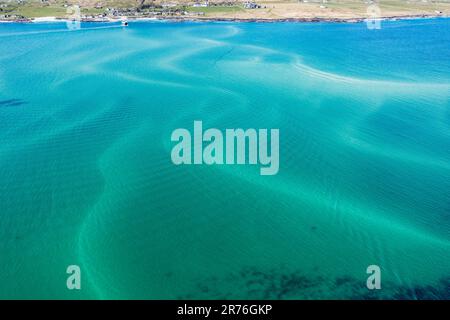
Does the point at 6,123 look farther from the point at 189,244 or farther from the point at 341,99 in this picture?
the point at 341,99

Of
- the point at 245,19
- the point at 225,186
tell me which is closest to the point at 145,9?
the point at 245,19

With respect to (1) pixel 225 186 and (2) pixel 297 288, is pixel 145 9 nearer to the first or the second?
(1) pixel 225 186

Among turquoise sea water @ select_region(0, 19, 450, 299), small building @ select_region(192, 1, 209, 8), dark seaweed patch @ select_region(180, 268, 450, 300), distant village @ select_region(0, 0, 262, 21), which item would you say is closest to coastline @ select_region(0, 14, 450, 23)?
distant village @ select_region(0, 0, 262, 21)

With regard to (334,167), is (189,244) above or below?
below

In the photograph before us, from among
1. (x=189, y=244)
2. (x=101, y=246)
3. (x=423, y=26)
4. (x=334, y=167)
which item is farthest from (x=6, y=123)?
(x=423, y=26)

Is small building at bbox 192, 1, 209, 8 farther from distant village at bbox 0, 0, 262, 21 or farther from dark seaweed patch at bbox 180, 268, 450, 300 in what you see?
dark seaweed patch at bbox 180, 268, 450, 300
